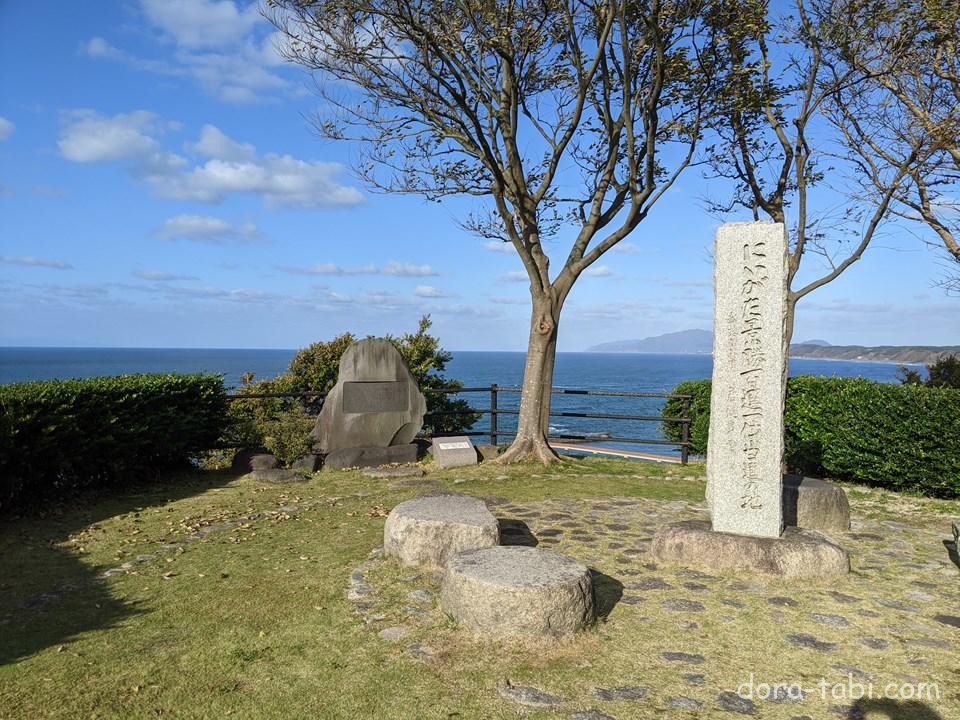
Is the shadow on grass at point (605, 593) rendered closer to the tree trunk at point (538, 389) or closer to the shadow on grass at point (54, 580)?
the shadow on grass at point (54, 580)

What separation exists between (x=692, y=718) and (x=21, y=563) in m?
6.44

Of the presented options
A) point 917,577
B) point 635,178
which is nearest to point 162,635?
point 917,577

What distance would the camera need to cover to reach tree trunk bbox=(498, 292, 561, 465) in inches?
491

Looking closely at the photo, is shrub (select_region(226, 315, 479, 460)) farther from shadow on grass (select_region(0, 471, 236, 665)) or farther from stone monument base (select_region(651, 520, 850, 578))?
stone monument base (select_region(651, 520, 850, 578))

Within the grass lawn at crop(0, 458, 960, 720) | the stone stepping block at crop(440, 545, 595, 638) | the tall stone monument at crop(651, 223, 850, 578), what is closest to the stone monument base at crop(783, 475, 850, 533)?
the grass lawn at crop(0, 458, 960, 720)

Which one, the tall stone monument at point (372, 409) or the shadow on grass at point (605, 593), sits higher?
the tall stone monument at point (372, 409)

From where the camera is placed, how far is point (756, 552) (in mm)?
6000


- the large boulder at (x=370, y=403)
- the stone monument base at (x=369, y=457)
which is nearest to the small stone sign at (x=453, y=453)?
the stone monument base at (x=369, y=457)

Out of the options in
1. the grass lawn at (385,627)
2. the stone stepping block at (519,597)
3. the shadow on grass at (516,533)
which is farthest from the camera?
the shadow on grass at (516,533)

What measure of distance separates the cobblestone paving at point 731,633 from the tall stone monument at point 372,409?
18.3 ft

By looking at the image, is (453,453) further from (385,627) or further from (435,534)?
(385,627)

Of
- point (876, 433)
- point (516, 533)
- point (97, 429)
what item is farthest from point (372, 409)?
point (876, 433)

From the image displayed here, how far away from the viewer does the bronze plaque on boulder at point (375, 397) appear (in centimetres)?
1244

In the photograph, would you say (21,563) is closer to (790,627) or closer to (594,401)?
(790,627)
